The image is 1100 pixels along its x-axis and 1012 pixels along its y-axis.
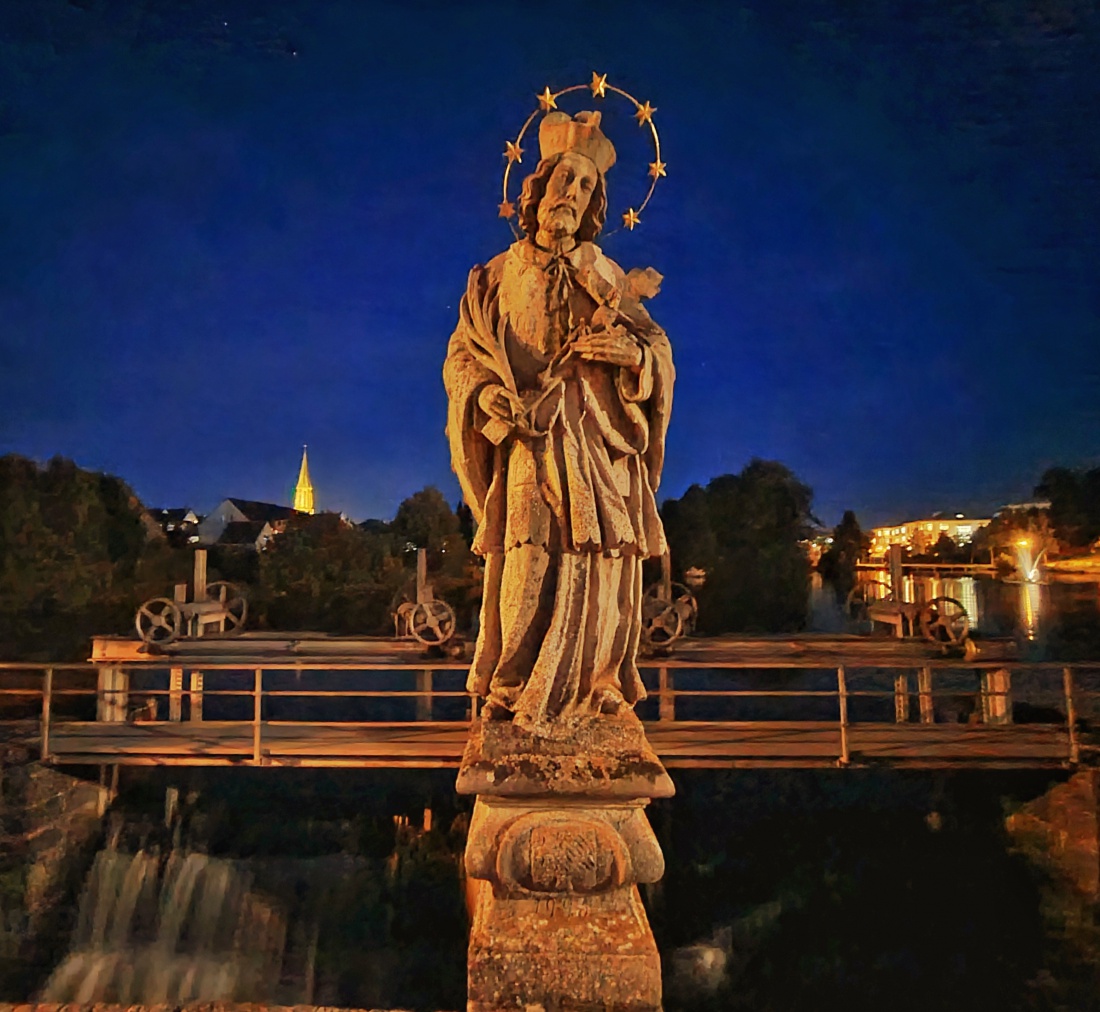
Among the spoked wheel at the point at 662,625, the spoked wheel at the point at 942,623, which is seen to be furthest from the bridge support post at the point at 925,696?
the spoked wheel at the point at 662,625

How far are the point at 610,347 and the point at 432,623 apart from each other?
216 inches

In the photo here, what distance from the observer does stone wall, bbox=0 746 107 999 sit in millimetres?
5449

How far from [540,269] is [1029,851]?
224 inches

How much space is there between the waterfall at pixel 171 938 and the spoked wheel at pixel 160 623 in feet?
7.44

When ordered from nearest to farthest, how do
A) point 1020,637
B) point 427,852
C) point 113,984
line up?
point 113,984
point 427,852
point 1020,637

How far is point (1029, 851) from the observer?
5539 mm

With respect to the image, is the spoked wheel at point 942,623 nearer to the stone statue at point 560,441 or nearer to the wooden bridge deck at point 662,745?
the wooden bridge deck at point 662,745

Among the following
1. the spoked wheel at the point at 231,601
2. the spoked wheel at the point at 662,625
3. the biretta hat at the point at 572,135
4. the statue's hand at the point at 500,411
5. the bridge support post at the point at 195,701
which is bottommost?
the bridge support post at the point at 195,701

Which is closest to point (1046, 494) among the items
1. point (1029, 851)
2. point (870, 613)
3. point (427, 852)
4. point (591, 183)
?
point (870, 613)

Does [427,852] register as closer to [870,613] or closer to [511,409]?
[511,409]

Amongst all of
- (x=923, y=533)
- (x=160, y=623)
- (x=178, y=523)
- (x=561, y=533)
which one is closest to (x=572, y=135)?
(x=561, y=533)

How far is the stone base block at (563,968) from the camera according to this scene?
2.05 meters

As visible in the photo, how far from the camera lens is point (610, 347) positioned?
2.50 metres

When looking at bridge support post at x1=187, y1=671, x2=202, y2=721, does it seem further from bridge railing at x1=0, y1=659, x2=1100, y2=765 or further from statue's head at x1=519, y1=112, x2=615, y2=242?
statue's head at x1=519, y1=112, x2=615, y2=242
